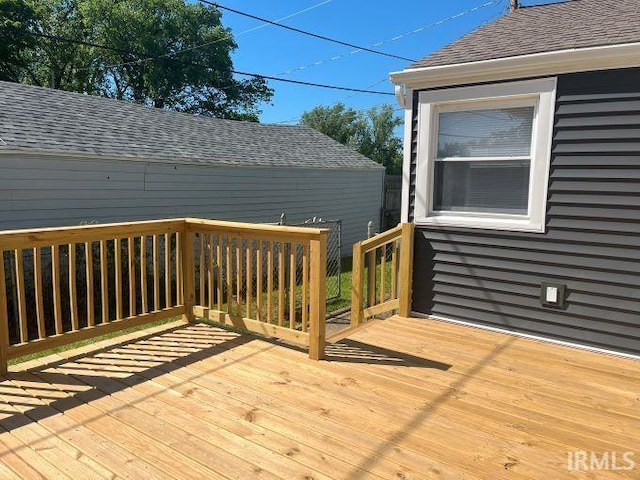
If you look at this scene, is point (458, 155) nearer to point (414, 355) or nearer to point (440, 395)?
point (414, 355)

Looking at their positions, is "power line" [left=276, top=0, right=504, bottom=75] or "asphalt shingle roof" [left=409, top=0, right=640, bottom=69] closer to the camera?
"asphalt shingle roof" [left=409, top=0, right=640, bottom=69]

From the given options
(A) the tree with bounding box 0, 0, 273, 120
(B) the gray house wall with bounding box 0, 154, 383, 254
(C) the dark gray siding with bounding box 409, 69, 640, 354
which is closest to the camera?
(C) the dark gray siding with bounding box 409, 69, 640, 354

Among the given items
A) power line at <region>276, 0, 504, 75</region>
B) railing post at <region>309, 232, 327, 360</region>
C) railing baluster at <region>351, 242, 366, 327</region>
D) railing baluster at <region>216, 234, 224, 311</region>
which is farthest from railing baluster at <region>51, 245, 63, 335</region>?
power line at <region>276, 0, 504, 75</region>

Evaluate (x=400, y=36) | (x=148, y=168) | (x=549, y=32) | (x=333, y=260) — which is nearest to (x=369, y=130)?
(x=400, y=36)

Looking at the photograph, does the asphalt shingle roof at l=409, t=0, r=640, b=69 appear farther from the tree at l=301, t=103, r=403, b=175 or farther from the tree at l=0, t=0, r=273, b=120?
the tree at l=301, t=103, r=403, b=175

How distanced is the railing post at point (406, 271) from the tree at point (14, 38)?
18.2 metres

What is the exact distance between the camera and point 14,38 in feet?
55.7

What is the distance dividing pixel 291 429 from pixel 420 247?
8.52 ft

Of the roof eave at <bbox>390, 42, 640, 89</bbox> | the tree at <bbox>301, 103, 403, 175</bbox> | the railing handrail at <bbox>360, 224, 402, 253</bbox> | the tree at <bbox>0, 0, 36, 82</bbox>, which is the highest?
the tree at <bbox>0, 0, 36, 82</bbox>

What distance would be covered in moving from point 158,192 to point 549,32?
6548 mm

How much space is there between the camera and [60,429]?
2408mm

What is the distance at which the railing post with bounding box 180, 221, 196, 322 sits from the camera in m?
4.14

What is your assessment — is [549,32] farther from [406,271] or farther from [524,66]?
[406,271]

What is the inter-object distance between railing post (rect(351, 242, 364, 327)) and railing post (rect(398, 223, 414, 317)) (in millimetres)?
460
